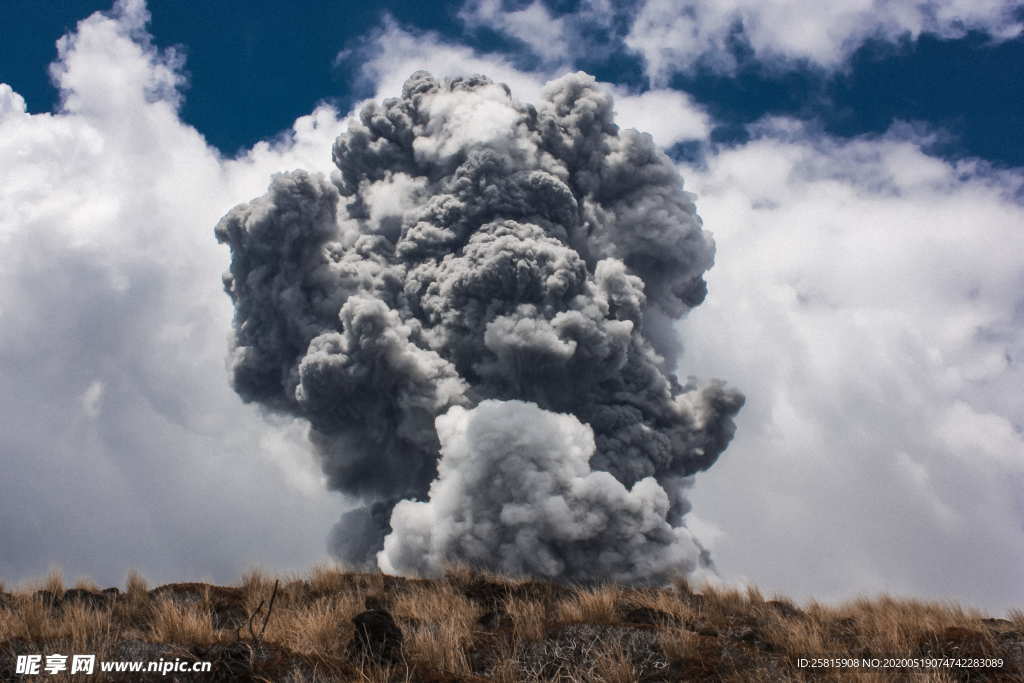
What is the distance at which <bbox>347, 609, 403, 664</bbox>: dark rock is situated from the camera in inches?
238

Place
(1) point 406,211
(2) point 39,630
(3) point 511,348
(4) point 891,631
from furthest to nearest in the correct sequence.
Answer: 1. (1) point 406,211
2. (3) point 511,348
3. (4) point 891,631
4. (2) point 39,630

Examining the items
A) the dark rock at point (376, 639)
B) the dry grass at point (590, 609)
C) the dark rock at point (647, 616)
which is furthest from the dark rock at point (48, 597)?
the dark rock at point (647, 616)

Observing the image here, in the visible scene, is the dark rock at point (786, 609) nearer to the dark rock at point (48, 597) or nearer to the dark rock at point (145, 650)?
the dark rock at point (145, 650)

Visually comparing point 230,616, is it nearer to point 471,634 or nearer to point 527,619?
point 471,634

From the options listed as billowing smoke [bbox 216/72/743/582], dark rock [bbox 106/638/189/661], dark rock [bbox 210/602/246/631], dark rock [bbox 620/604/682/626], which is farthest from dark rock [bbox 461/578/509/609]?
billowing smoke [bbox 216/72/743/582]

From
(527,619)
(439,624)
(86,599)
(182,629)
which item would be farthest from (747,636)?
(86,599)

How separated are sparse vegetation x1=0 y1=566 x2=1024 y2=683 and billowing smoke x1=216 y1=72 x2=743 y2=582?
2495cm

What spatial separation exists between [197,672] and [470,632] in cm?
248

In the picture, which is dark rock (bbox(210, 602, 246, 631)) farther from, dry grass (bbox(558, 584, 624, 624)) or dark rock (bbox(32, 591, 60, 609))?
dry grass (bbox(558, 584, 624, 624))

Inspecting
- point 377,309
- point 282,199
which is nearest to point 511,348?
point 377,309

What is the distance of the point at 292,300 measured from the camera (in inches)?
1678

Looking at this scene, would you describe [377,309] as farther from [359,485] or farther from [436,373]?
[359,485]

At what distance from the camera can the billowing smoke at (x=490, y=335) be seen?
115 feet

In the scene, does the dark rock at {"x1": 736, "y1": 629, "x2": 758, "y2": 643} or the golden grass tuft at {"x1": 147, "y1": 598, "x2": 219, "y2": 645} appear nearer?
the golden grass tuft at {"x1": 147, "y1": 598, "x2": 219, "y2": 645}
